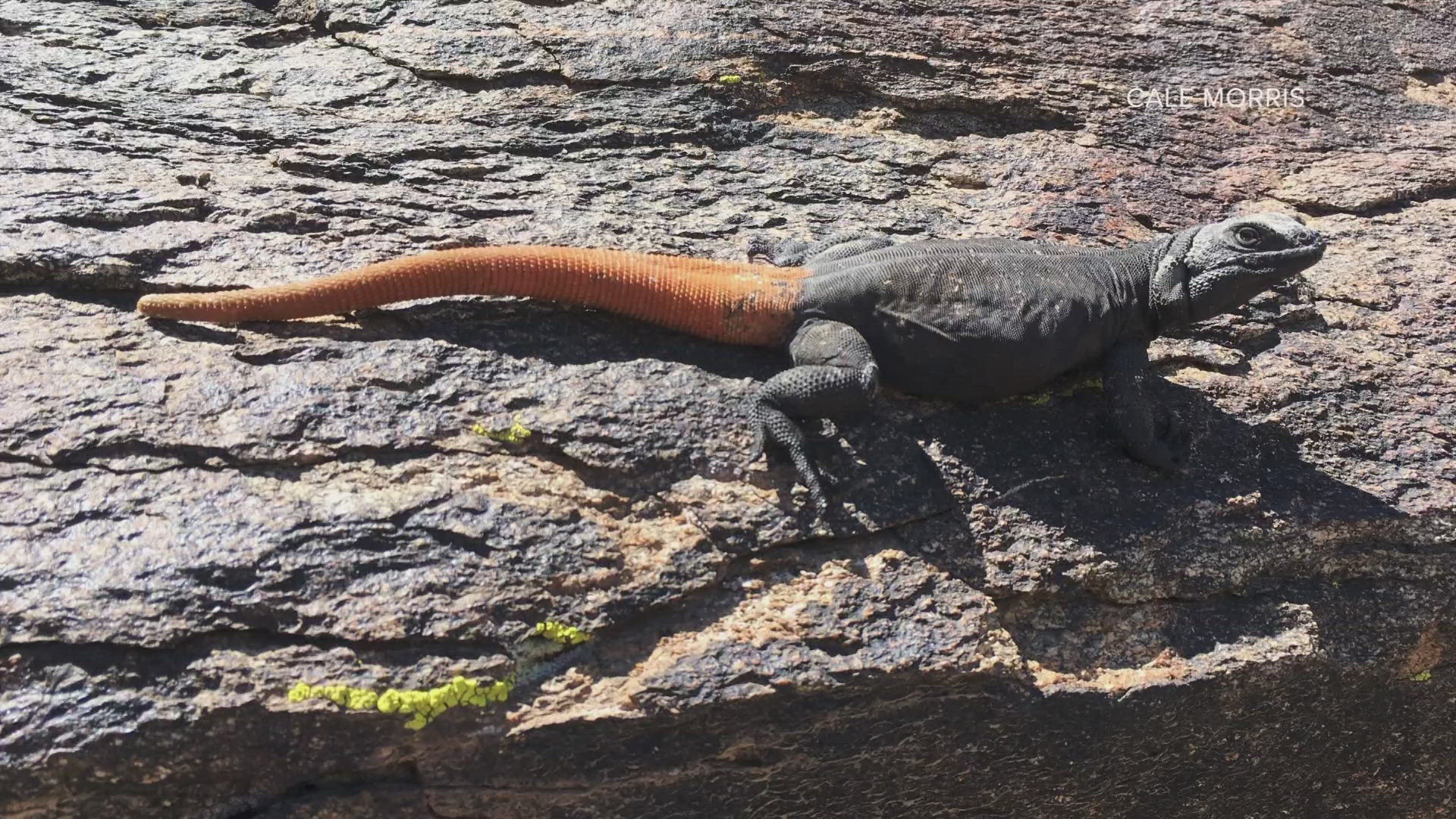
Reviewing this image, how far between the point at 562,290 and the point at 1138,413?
276 cm

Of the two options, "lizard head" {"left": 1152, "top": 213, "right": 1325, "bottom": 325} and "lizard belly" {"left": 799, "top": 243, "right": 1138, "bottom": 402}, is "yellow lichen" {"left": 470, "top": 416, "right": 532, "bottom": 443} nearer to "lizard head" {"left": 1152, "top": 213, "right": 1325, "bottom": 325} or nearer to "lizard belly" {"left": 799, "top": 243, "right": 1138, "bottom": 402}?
"lizard belly" {"left": 799, "top": 243, "right": 1138, "bottom": 402}

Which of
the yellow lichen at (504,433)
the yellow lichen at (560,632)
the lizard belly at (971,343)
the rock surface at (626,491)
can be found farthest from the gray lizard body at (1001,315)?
the yellow lichen at (560,632)

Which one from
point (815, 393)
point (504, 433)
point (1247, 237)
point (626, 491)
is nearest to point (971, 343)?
point (815, 393)

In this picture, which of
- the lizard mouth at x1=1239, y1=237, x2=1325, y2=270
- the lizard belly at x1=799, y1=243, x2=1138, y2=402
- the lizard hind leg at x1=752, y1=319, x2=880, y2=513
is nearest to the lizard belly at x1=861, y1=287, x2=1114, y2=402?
the lizard belly at x1=799, y1=243, x2=1138, y2=402

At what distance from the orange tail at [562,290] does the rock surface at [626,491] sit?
5.2 inches

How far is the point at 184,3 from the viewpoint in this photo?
700cm

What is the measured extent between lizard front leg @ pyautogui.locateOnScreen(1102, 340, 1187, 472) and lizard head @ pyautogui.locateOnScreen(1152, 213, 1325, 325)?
0.31 m

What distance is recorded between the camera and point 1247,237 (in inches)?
203

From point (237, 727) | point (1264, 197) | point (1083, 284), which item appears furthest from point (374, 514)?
point (1264, 197)

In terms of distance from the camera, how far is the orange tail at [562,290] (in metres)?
4.59

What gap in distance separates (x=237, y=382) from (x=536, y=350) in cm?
129

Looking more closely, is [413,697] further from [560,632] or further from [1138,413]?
[1138,413]

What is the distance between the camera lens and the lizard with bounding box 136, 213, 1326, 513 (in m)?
4.59

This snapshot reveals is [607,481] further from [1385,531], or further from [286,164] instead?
[1385,531]
